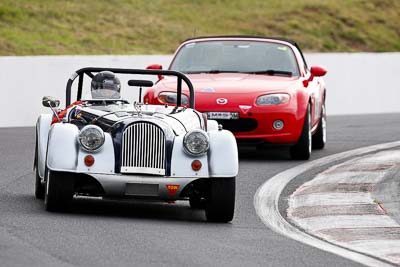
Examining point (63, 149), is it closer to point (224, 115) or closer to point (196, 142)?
point (196, 142)

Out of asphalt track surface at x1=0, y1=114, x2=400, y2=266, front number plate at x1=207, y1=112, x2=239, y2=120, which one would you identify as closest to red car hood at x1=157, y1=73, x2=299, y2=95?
front number plate at x1=207, y1=112, x2=239, y2=120

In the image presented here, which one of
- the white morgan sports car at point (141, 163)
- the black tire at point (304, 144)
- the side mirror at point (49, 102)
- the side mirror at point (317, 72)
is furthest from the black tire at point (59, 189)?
the side mirror at point (317, 72)

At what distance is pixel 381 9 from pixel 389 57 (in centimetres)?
1820

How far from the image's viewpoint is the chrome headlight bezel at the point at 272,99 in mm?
16078

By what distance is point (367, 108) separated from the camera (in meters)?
27.7

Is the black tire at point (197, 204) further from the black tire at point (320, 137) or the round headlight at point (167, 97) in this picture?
the black tire at point (320, 137)

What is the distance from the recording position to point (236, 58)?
56.4ft

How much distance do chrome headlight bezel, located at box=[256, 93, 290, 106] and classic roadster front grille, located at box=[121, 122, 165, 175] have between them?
18.2 ft

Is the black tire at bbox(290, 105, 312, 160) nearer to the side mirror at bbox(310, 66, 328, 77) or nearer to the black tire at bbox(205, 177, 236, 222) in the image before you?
the side mirror at bbox(310, 66, 328, 77)

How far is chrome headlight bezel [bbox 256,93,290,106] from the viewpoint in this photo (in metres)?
16.1

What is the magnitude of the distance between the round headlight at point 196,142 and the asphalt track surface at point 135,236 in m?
0.57

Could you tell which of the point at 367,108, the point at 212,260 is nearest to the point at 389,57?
the point at 367,108

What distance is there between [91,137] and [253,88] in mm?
5753

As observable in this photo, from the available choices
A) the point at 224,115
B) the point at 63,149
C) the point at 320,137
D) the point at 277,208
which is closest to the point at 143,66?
the point at 320,137
